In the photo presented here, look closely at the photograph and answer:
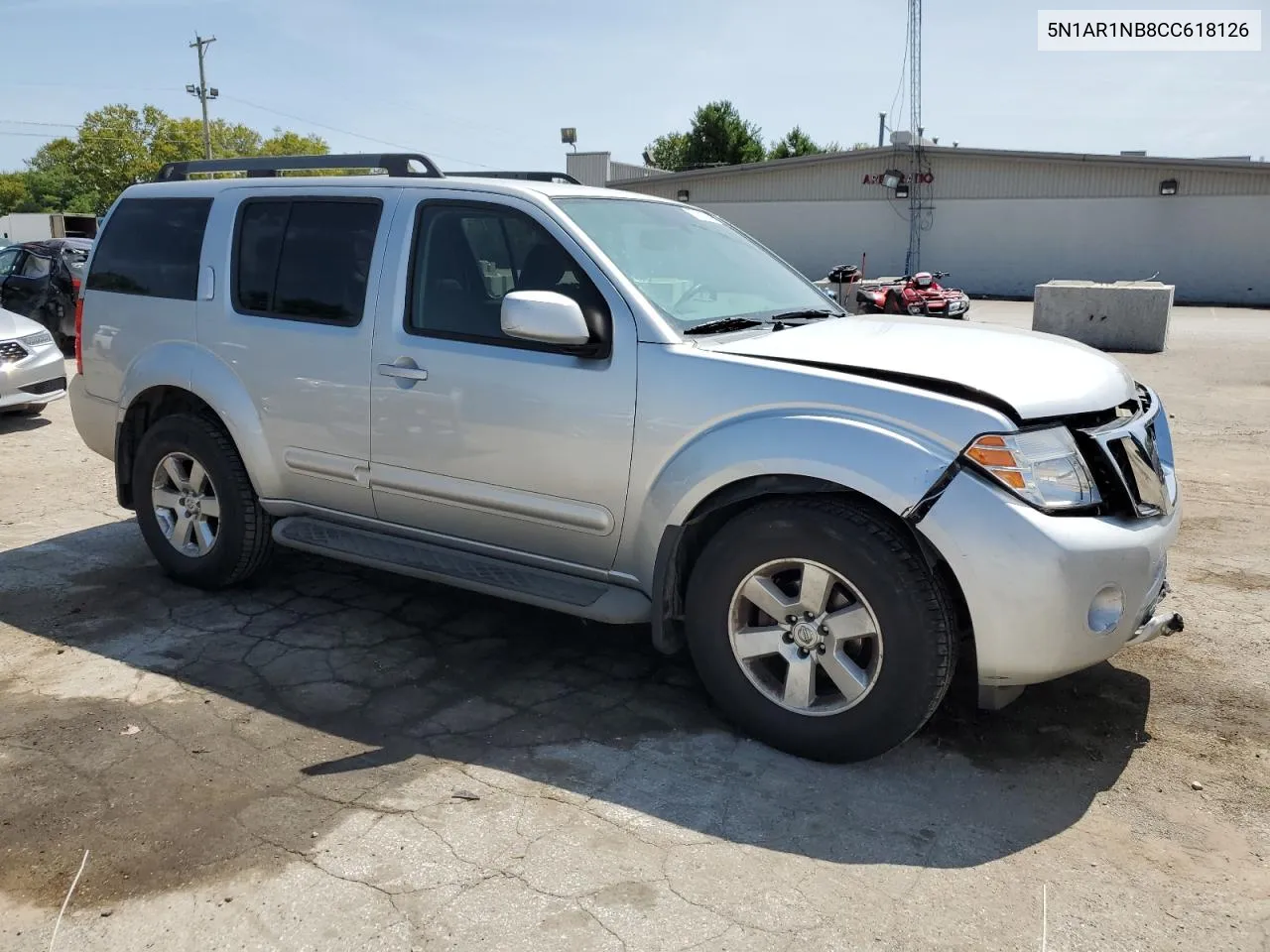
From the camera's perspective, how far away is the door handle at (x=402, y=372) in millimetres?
4172

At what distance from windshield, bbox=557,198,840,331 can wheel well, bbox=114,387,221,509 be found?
2231 mm

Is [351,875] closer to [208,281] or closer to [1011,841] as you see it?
[1011,841]

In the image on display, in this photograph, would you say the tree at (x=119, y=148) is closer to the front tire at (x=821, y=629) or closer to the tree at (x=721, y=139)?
the tree at (x=721, y=139)

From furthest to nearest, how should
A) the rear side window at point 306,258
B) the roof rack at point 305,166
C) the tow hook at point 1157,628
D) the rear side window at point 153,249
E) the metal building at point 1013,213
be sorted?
1. the metal building at point 1013,213
2. the rear side window at point 153,249
3. the roof rack at point 305,166
4. the rear side window at point 306,258
5. the tow hook at point 1157,628

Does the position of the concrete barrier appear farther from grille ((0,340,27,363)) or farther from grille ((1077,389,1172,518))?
grille ((0,340,27,363))

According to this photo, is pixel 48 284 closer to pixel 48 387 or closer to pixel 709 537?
pixel 48 387

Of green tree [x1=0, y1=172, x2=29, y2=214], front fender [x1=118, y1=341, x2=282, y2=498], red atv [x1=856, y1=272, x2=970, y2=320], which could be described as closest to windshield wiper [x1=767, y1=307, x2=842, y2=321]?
front fender [x1=118, y1=341, x2=282, y2=498]

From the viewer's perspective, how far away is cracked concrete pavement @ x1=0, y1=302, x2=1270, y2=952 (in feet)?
8.80

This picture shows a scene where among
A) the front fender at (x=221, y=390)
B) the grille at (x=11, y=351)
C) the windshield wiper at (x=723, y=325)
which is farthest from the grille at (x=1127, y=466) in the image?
the grille at (x=11, y=351)

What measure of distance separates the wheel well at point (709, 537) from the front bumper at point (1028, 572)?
127 millimetres

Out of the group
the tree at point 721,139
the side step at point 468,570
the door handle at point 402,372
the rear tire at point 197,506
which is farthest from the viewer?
the tree at point 721,139

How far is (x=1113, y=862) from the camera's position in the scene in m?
2.92

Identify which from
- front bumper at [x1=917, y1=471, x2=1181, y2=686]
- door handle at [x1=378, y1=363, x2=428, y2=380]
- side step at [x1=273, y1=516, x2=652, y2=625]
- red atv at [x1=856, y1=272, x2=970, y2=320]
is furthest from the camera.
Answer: red atv at [x1=856, y1=272, x2=970, y2=320]

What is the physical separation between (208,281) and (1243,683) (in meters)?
4.78
